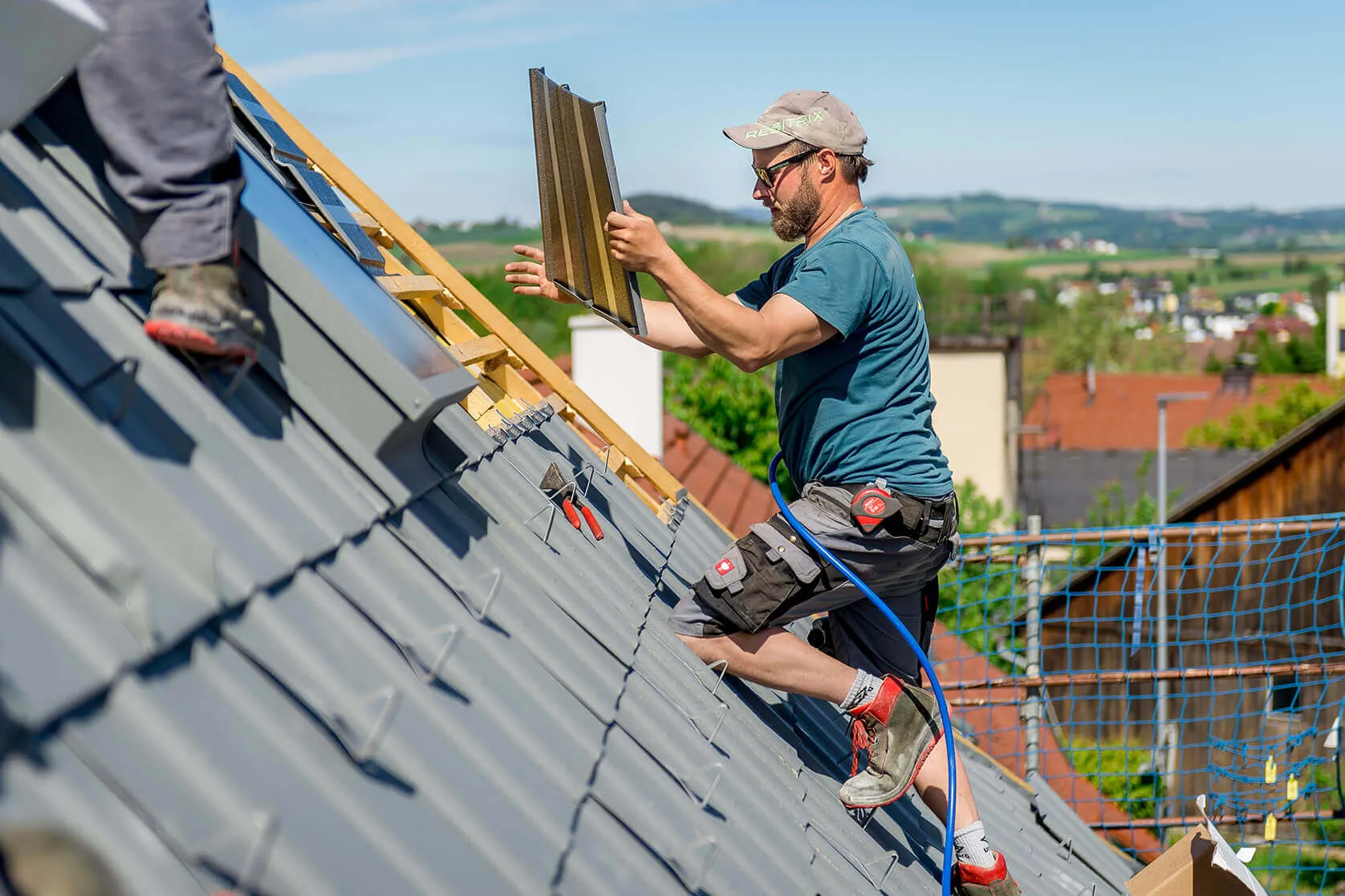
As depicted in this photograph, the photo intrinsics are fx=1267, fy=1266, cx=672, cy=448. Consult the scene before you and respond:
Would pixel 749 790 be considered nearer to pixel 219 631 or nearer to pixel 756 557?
pixel 756 557

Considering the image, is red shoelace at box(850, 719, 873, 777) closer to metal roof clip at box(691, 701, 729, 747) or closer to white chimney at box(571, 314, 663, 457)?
metal roof clip at box(691, 701, 729, 747)

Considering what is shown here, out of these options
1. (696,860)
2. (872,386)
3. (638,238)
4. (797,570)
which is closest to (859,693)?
(797,570)

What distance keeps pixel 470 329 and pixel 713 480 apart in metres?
6.33

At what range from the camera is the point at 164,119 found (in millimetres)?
2055

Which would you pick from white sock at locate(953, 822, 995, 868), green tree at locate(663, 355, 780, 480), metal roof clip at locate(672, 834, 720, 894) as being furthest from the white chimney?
green tree at locate(663, 355, 780, 480)

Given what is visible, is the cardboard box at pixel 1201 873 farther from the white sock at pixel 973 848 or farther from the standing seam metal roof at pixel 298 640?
the standing seam metal roof at pixel 298 640

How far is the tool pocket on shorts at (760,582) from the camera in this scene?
331 centimetres

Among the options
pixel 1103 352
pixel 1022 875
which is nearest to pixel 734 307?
pixel 1022 875

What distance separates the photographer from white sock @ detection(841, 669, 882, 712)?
3.36 m

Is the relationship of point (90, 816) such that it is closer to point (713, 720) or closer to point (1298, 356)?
point (713, 720)

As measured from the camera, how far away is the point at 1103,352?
304 ft

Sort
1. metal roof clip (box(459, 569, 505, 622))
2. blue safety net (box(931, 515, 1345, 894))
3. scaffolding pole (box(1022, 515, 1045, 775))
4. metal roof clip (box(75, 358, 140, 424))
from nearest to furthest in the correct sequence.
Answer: metal roof clip (box(75, 358, 140, 424)), metal roof clip (box(459, 569, 505, 622)), scaffolding pole (box(1022, 515, 1045, 775)), blue safety net (box(931, 515, 1345, 894))

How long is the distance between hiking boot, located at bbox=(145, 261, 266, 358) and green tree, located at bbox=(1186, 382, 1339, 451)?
→ 150 ft

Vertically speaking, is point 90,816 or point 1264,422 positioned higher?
point 90,816
